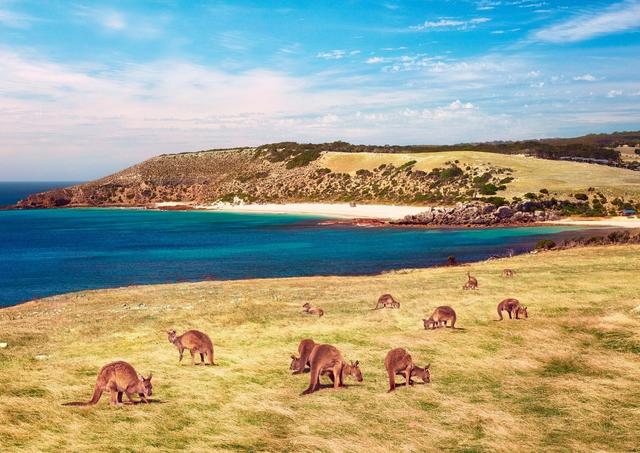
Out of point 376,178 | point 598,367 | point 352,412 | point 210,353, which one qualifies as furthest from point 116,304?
point 376,178

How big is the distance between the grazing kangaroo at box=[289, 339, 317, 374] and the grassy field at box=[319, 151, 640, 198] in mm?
114394

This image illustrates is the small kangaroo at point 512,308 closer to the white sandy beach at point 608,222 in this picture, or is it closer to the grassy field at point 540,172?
the white sandy beach at point 608,222

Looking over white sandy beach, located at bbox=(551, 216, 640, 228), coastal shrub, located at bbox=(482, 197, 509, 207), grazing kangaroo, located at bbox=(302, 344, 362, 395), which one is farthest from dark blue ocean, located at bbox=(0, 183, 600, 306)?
grazing kangaroo, located at bbox=(302, 344, 362, 395)

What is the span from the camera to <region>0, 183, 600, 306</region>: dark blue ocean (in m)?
58.7

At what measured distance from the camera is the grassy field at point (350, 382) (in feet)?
37.9

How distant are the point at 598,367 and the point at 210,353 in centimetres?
1202

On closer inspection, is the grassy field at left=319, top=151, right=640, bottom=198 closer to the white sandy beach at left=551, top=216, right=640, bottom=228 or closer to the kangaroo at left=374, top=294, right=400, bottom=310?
the white sandy beach at left=551, top=216, right=640, bottom=228

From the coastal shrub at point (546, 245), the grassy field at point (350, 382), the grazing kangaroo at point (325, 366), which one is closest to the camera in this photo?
the grassy field at point (350, 382)

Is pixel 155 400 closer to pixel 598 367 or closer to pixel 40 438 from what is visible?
pixel 40 438

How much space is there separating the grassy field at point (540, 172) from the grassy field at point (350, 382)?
101535 millimetres

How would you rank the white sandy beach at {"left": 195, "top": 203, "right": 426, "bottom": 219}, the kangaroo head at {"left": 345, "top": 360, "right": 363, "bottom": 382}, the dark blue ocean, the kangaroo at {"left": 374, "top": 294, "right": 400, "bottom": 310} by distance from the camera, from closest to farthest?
the kangaroo head at {"left": 345, "top": 360, "right": 363, "bottom": 382}
the kangaroo at {"left": 374, "top": 294, "right": 400, "bottom": 310}
the dark blue ocean
the white sandy beach at {"left": 195, "top": 203, "right": 426, "bottom": 219}

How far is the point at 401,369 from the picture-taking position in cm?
1477

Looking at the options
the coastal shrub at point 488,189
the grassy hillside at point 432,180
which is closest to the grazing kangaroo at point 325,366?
the grassy hillside at point 432,180

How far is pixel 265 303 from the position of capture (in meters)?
28.8
